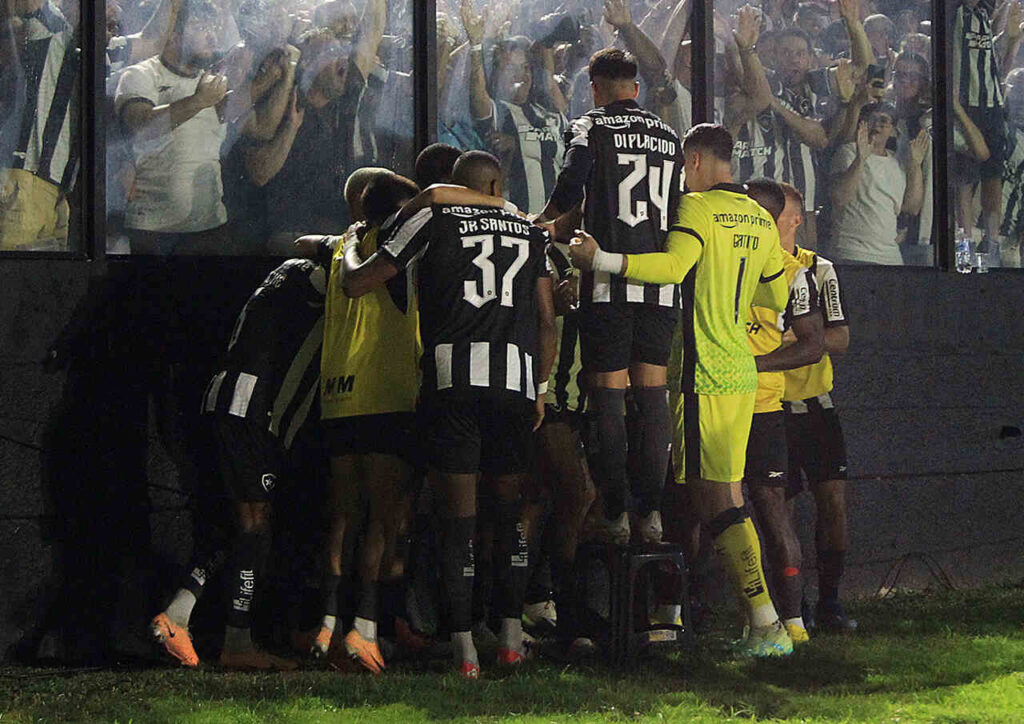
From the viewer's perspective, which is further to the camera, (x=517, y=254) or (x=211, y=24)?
(x=211, y=24)

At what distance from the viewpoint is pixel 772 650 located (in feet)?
24.8

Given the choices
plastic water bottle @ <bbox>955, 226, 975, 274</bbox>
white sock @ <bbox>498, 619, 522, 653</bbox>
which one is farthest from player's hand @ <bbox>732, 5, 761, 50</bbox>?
white sock @ <bbox>498, 619, 522, 653</bbox>

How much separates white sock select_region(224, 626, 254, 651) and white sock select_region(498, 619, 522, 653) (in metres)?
1.21

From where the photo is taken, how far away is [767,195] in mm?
8641

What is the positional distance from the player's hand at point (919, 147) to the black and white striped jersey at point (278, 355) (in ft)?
16.3

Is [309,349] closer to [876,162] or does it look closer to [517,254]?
[517,254]

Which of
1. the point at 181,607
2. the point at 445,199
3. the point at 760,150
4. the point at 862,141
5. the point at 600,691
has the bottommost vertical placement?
the point at 600,691

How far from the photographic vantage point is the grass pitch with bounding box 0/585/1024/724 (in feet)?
20.6

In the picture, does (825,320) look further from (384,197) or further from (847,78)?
(384,197)

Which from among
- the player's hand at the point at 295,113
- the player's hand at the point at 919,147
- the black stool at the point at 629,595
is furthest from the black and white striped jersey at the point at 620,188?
the player's hand at the point at 919,147

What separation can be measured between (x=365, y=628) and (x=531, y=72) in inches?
150

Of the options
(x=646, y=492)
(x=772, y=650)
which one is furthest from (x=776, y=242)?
(x=772, y=650)

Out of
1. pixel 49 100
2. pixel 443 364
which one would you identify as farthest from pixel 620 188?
pixel 49 100

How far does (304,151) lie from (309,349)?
5.04 ft
